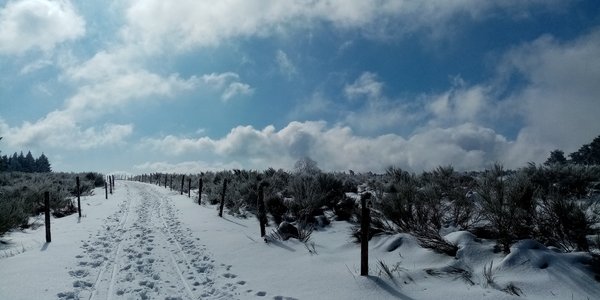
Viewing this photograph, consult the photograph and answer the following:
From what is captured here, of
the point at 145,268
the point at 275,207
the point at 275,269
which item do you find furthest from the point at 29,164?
the point at 275,269

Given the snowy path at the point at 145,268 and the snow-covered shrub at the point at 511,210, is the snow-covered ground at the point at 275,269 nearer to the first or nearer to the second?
the snowy path at the point at 145,268

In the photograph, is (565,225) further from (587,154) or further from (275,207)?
(587,154)

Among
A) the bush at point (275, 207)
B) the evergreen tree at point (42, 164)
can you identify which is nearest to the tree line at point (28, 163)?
the evergreen tree at point (42, 164)

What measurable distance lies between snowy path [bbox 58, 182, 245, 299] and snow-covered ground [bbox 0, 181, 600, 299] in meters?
0.02

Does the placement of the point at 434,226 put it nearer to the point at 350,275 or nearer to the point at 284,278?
the point at 350,275

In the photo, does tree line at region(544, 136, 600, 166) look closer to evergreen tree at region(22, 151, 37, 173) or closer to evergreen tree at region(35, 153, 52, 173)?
evergreen tree at region(22, 151, 37, 173)

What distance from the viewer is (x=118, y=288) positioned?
21.3 feet

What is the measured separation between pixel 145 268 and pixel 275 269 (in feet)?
8.83

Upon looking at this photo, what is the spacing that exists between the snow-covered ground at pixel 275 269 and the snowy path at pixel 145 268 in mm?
21

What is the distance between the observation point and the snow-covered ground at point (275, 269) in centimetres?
532

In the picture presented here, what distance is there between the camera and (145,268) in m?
7.78

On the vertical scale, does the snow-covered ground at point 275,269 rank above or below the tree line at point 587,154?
below

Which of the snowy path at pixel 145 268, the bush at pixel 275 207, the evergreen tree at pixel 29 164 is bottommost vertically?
the snowy path at pixel 145 268

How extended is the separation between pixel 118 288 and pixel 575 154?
39.0 m
